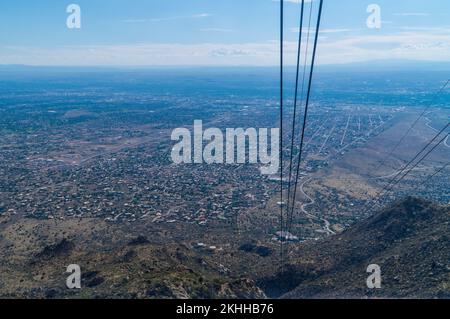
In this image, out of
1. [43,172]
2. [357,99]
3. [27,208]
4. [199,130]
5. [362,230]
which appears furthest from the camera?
[357,99]

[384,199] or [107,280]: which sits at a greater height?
[107,280]

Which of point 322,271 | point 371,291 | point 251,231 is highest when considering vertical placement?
point 371,291

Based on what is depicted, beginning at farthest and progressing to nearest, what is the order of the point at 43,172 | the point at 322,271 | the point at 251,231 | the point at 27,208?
the point at 43,172 → the point at 27,208 → the point at 251,231 → the point at 322,271

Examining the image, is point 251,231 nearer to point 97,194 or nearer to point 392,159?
point 97,194

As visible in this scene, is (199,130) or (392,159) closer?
(392,159)

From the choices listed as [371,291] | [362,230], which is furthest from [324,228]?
[371,291]

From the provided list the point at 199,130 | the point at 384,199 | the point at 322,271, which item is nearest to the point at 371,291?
the point at 322,271
